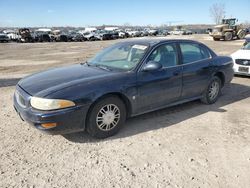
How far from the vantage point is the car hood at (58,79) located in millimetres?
3461

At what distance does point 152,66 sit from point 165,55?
0.64 metres

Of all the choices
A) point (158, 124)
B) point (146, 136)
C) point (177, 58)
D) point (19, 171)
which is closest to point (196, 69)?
point (177, 58)

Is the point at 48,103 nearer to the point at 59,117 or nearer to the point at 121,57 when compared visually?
the point at 59,117

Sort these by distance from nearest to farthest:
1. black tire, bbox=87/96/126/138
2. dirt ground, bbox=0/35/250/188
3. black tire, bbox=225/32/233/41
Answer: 1. dirt ground, bbox=0/35/250/188
2. black tire, bbox=87/96/126/138
3. black tire, bbox=225/32/233/41

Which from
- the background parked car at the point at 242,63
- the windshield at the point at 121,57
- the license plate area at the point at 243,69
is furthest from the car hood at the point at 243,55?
the windshield at the point at 121,57

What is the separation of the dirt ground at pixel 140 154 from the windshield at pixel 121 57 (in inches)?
42.4

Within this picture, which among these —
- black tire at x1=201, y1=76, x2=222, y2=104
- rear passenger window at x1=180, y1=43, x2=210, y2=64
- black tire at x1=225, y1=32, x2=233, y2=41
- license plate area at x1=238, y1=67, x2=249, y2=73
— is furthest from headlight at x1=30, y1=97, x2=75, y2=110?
black tire at x1=225, y1=32, x2=233, y2=41

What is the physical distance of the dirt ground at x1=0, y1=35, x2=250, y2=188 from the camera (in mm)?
2824

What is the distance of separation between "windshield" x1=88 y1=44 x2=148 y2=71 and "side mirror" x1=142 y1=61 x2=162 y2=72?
19 centimetres

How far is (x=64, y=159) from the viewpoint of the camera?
3.24m

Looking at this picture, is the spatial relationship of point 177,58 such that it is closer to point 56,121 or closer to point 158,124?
point 158,124

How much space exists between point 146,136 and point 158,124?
543mm

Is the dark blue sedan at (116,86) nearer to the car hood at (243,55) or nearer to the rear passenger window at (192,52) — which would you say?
the rear passenger window at (192,52)

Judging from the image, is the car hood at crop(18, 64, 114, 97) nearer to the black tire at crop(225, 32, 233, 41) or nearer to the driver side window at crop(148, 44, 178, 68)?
the driver side window at crop(148, 44, 178, 68)
